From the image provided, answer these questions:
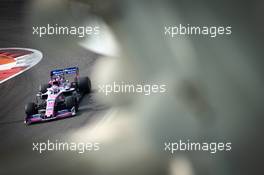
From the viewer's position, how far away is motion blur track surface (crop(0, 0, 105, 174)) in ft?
10.5

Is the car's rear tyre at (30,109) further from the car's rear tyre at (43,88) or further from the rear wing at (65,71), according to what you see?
the rear wing at (65,71)

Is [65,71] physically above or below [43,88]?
above

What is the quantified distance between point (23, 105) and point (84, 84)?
1.52 feet

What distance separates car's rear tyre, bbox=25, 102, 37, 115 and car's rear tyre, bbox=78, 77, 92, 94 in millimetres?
357

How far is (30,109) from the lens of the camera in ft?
10.5

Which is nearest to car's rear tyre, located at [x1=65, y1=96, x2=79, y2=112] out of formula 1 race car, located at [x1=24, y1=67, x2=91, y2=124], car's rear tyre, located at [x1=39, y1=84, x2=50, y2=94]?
formula 1 race car, located at [x1=24, y1=67, x2=91, y2=124]

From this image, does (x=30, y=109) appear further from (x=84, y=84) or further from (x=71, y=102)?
(x=84, y=84)

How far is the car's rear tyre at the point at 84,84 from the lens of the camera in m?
3.20

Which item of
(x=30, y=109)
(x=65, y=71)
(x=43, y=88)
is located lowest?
(x=30, y=109)

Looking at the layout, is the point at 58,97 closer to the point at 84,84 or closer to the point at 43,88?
the point at 43,88

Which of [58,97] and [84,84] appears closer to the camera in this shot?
[84,84]

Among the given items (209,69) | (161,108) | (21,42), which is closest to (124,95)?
(161,108)

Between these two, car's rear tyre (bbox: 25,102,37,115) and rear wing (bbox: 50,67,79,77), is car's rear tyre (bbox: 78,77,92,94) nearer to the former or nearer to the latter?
rear wing (bbox: 50,67,79,77)

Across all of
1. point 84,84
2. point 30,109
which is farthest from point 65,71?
point 30,109
